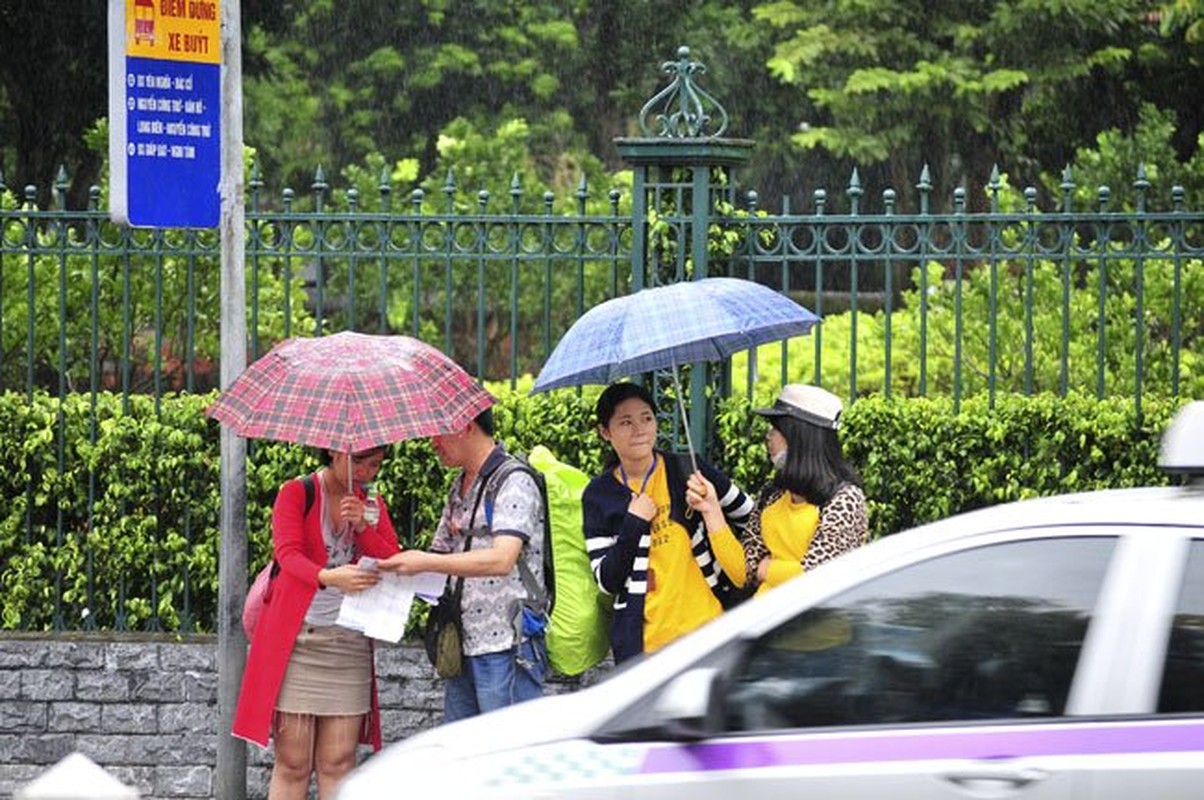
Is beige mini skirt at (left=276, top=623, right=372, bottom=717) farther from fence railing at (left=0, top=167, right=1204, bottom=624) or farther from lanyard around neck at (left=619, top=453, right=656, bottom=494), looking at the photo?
fence railing at (left=0, top=167, right=1204, bottom=624)

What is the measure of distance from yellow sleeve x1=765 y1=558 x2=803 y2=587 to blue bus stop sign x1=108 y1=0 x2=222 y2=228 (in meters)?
2.33

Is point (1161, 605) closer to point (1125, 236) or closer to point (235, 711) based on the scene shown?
point (235, 711)

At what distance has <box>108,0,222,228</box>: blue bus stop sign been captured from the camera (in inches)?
307

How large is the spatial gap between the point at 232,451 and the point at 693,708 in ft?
11.5

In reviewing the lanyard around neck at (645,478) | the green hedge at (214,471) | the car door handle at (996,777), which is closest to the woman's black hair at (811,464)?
the lanyard around neck at (645,478)

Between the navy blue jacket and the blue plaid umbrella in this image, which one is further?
the navy blue jacket

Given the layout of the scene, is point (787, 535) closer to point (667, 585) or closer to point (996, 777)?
point (667, 585)

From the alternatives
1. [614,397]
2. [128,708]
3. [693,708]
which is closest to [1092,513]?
[693,708]

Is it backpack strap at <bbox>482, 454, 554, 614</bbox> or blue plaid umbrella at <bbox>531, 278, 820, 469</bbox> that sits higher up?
blue plaid umbrella at <bbox>531, 278, 820, 469</bbox>

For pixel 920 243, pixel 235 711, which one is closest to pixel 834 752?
pixel 235 711

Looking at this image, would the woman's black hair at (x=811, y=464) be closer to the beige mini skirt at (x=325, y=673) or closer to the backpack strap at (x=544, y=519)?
the backpack strap at (x=544, y=519)

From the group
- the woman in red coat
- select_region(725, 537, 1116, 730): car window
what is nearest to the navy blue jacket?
the woman in red coat

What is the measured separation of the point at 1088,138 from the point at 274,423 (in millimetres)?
22065

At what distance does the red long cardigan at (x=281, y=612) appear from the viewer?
24.7 ft
